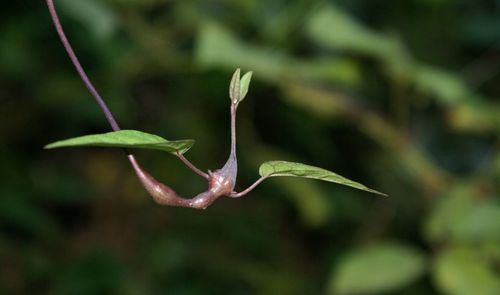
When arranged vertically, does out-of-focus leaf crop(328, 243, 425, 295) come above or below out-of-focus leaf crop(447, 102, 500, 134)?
below

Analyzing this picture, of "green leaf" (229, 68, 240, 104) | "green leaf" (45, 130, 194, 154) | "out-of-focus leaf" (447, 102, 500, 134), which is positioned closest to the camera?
"green leaf" (45, 130, 194, 154)

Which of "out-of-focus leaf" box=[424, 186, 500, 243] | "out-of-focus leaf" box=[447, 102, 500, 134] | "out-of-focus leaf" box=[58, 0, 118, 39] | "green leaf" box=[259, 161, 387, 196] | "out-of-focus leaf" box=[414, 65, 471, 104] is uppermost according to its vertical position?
"green leaf" box=[259, 161, 387, 196]

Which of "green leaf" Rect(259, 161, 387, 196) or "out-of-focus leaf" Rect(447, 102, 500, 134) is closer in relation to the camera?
"green leaf" Rect(259, 161, 387, 196)

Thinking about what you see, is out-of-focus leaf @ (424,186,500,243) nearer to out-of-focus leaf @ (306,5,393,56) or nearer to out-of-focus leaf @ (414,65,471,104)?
out-of-focus leaf @ (414,65,471,104)

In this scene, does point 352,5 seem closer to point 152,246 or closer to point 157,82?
point 157,82

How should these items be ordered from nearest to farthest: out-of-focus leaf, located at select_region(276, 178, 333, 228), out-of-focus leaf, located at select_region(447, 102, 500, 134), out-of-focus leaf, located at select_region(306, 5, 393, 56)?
1. out-of-focus leaf, located at select_region(306, 5, 393, 56)
2. out-of-focus leaf, located at select_region(447, 102, 500, 134)
3. out-of-focus leaf, located at select_region(276, 178, 333, 228)

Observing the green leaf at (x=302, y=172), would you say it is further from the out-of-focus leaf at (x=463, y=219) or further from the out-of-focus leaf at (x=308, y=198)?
the out-of-focus leaf at (x=308, y=198)

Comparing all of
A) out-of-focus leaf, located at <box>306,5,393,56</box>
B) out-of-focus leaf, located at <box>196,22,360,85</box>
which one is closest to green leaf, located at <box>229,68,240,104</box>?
out-of-focus leaf, located at <box>196,22,360,85</box>


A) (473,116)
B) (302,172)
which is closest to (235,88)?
(302,172)

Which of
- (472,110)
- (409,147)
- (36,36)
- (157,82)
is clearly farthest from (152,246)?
(472,110)
